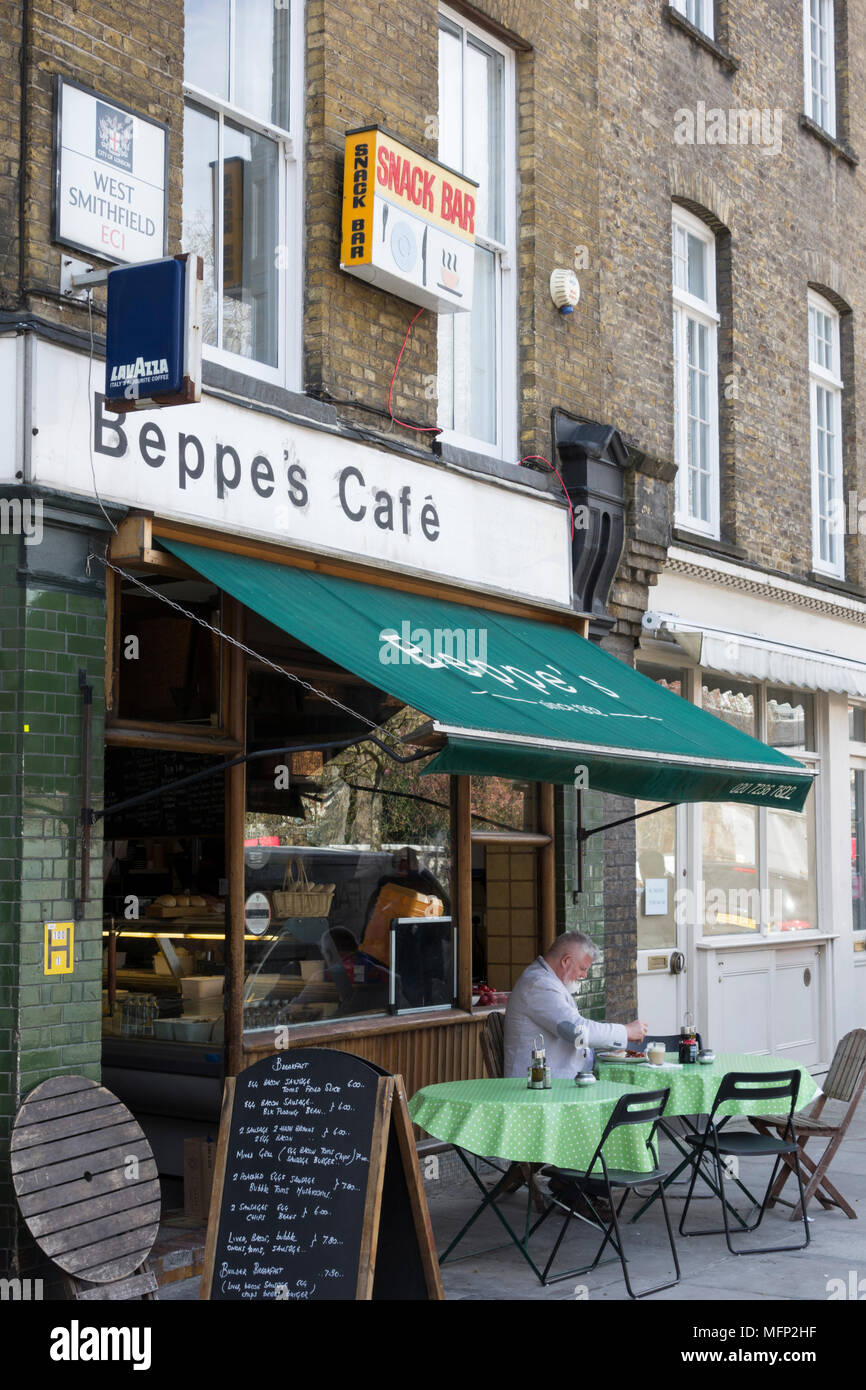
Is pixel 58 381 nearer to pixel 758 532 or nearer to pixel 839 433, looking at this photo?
pixel 758 532

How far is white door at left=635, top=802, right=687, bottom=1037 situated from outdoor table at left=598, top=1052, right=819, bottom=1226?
10.1 feet

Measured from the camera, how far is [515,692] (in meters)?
7.62

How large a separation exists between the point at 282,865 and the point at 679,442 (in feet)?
18.8

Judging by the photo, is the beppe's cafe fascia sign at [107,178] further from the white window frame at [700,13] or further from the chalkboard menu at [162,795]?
the white window frame at [700,13]

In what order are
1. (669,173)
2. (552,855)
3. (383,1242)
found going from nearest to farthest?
(383,1242) < (552,855) < (669,173)

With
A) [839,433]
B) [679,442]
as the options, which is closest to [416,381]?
[679,442]

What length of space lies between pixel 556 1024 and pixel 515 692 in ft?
5.69

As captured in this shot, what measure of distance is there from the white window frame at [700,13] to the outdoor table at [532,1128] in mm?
9322

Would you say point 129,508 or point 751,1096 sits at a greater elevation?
point 129,508

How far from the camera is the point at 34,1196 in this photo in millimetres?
5812

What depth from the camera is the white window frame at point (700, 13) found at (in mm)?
12711

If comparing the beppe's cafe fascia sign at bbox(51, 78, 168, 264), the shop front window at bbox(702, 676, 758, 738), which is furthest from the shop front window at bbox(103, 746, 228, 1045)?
the shop front window at bbox(702, 676, 758, 738)

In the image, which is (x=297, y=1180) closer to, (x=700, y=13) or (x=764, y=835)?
(x=764, y=835)

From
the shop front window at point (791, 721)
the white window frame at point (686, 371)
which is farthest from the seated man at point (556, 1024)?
the shop front window at point (791, 721)
